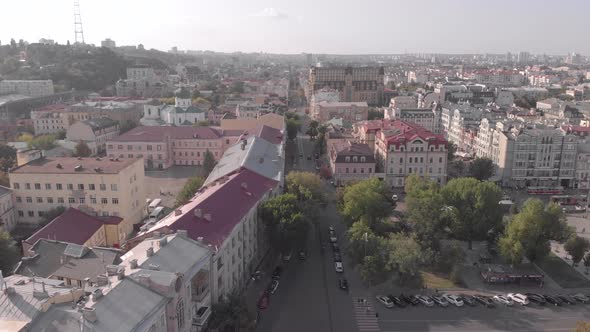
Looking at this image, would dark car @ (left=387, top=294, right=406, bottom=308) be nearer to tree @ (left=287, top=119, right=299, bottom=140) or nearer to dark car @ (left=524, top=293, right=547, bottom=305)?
dark car @ (left=524, top=293, right=547, bottom=305)

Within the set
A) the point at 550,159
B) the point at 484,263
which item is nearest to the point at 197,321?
the point at 484,263

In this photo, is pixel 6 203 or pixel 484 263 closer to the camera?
pixel 484 263

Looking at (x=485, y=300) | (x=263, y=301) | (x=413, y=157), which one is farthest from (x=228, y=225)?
(x=413, y=157)

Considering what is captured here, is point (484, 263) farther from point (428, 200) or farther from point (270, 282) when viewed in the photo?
point (270, 282)

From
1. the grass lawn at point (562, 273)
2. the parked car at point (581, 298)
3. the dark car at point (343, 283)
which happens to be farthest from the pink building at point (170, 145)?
the parked car at point (581, 298)

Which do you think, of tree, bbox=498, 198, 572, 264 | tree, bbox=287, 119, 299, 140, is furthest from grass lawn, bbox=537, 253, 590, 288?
tree, bbox=287, 119, 299, 140

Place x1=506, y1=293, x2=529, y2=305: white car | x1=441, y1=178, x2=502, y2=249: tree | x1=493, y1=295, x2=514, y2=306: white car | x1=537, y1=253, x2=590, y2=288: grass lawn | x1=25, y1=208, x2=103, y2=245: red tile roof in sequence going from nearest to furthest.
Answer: x1=493, y1=295, x2=514, y2=306: white car < x1=506, y1=293, x2=529, y2=305: white car < x1=537, y1=253, x2=590, y2=288: grass lawn < x1=25, y1=208, x2=103, y2=245: red tile roof < x1=441, y1=178, x2=502, y2=249: tree
